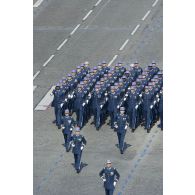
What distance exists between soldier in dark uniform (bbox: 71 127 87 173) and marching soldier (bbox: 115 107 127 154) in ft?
7.75

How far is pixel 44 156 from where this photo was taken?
36.1 metres

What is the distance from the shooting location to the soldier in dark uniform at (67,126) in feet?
117

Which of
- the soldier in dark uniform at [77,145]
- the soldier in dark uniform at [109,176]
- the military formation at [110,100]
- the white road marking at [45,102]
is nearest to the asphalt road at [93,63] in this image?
the white road marking at [45,102]

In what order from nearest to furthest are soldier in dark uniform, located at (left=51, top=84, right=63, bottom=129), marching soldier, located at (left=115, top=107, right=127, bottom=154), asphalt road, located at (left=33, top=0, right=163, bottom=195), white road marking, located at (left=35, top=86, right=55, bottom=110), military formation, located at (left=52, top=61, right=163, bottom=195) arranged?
asphalt road, located at (left=33, top=0, right=163, bottom=195) < marching soldier, located at (left=115, top=107, right=127, bottom=154) < military formation, located at (left=52, top=61, right=163, bottom=195) < soldier in dark uniform, located at (left=51, top=84, right=63, bottom=129) < white road marking, located at (left=35, top=86, right=55, bottom=110)

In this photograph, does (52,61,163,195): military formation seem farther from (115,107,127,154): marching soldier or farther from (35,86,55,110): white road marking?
(35,86,55,110): white road marking

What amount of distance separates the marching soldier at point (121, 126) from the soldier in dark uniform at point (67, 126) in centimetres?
181

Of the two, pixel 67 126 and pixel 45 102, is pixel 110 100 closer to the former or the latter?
pixel 67 126

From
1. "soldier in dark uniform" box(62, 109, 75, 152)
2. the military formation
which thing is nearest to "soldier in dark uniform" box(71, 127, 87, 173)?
"soldier in dark uniform" box(62, 109, 75, 152)

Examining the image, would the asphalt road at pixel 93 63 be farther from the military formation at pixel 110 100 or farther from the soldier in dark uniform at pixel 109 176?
the soldier in dark uniform at pixel 109 176

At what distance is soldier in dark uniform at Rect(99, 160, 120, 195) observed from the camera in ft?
101

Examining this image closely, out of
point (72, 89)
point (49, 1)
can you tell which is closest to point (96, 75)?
point (72, 89)
